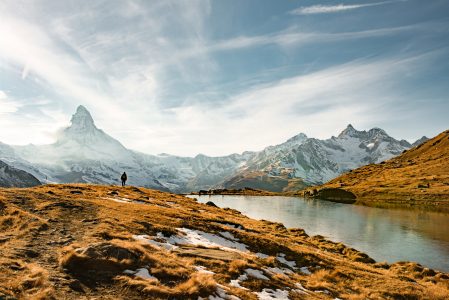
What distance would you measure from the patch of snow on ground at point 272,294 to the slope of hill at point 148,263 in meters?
0.07

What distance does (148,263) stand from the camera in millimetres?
20312

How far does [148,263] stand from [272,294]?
24.1 ft

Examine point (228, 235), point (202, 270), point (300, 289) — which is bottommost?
point (300, 289)

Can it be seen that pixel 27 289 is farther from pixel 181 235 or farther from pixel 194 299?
pixel 181 235

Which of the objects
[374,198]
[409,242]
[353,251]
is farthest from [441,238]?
[374,198]

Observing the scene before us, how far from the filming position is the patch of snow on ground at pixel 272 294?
1954 cm

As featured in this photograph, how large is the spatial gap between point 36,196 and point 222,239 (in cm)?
2017

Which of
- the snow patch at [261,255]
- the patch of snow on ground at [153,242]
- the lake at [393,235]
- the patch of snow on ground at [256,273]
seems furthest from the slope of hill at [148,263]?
the lake at [393,235]

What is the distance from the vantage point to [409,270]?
39.0 m

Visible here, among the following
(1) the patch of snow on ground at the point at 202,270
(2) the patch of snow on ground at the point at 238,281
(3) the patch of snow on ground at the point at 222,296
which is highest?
(1) the patch of snow on ground at the point at 202,270

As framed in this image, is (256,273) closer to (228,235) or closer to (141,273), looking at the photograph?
(141,273)

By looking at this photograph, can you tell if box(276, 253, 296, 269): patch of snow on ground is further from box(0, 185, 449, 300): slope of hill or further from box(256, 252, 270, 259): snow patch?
box(256, 252, 270, 259): snow patch

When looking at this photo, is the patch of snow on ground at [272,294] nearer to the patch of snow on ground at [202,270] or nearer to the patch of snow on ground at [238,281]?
the patch of snow on ground at [238,281]

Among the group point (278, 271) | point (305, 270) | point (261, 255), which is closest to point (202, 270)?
point (278, 271)
